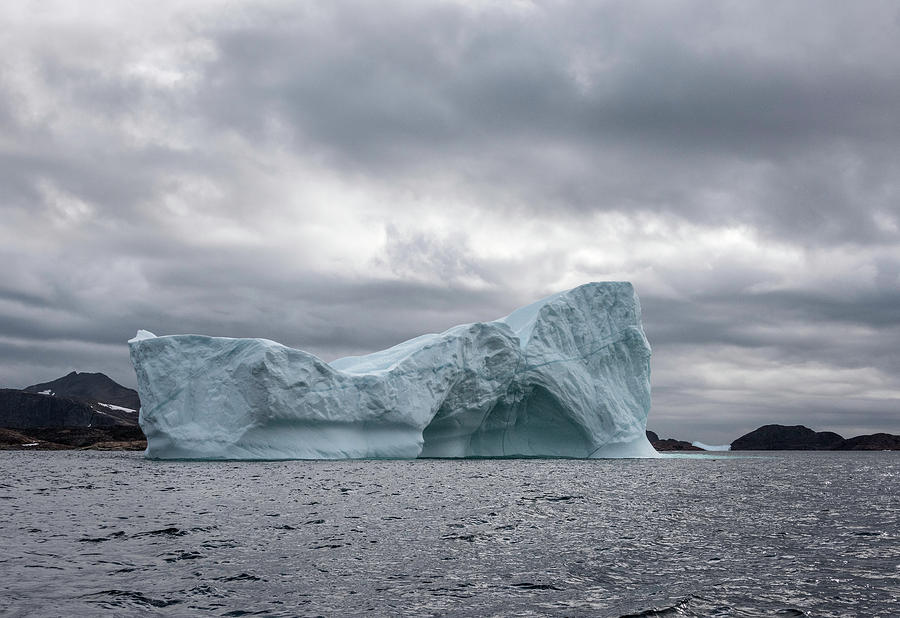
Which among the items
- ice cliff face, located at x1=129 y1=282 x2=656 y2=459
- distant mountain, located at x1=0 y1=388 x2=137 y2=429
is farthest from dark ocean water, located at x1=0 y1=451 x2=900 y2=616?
distant mountain, located at x1=0 y1=388 x2=137 y2=429

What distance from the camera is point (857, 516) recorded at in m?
15.1

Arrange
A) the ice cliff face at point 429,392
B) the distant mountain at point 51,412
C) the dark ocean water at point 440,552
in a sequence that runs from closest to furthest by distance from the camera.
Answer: the dark ocean water at point 440,552
the ice cliff face at point 429,392
the distant mountain at point 51,412

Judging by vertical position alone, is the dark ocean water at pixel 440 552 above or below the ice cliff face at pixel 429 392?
below

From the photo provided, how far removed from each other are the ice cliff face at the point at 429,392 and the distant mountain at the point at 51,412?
288ft

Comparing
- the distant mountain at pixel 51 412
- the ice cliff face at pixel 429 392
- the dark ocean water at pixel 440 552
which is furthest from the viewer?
the distant mountain at pixel 51 412

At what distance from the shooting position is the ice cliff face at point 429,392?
3106 centimetres

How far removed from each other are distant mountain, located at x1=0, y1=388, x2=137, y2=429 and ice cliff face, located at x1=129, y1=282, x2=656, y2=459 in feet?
288

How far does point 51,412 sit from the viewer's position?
121 meters

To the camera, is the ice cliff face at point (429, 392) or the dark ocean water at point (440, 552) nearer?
the dark ocean water at point (440, 552)

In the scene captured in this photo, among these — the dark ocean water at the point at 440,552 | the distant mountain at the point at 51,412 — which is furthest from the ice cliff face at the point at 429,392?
the distant mountain at the point at 51,412

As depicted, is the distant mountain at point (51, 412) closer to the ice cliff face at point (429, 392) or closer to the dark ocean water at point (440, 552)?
the ice cliff face at point (429, 392)

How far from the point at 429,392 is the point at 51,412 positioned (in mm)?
106818

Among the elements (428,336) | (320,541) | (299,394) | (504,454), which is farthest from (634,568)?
(504,454)

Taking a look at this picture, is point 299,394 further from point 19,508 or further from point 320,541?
point 320,541
